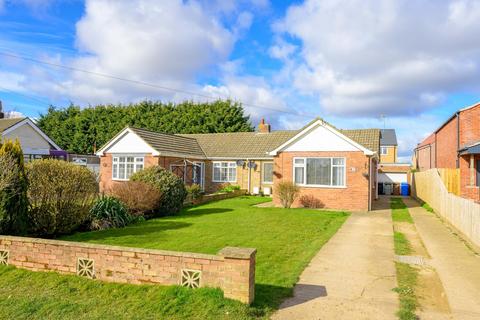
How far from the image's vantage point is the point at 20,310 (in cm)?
551

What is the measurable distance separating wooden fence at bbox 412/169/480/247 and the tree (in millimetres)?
22826

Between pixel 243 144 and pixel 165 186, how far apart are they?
47.4ft

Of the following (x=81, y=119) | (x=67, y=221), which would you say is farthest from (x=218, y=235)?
(x=81, y=119)

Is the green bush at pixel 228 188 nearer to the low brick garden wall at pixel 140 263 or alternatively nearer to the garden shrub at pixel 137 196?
the garden shrub at pixel 137 196

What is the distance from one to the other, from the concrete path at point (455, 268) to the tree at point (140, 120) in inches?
1154

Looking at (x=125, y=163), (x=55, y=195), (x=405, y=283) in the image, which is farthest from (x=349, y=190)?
(x=125, y=163)

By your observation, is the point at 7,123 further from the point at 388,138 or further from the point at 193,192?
the point at 388,138

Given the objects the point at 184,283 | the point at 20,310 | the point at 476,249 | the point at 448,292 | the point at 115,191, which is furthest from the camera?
the point at 115,191

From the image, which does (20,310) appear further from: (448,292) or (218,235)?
(448,292)

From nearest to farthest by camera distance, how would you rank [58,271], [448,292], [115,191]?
1. [448,292]
2. [58,271]
3. [115,191]

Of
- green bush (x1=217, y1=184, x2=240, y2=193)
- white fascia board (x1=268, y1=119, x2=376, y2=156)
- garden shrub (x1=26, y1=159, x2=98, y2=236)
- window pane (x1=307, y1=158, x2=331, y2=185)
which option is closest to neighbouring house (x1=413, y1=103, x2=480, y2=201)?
white fascia board (x1=268, y1=119, x2=376, y2=156)

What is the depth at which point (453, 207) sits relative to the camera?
1316 centimetres

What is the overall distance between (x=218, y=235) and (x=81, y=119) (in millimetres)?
37315

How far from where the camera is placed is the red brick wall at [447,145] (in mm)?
21266
